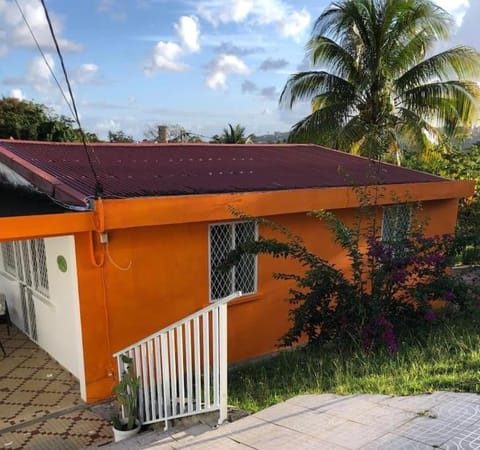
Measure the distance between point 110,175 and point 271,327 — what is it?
3744mm

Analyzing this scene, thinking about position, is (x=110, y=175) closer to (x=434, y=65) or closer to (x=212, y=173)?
(x=212, y=173)

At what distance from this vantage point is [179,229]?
662 cm

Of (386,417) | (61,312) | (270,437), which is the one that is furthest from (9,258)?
(386,417)

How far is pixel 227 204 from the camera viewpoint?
677cm

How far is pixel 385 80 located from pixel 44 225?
12455 millimetres

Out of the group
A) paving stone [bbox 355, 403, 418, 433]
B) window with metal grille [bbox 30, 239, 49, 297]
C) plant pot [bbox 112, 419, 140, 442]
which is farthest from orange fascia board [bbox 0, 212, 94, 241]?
paving stone [bbox 355, 403, 418, 433]

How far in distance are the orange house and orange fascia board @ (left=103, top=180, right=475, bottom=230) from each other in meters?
0.02

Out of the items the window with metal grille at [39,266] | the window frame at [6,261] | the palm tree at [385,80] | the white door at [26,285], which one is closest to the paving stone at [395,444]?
the window with metal grille at [39,266]

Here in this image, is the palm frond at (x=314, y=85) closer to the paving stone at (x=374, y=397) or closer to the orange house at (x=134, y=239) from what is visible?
the orange house at (x=134, y=239)

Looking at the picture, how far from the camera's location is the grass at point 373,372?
4.62 meters

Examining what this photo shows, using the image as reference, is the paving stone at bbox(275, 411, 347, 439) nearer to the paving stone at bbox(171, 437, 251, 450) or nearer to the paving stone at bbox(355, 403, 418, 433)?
the paving stone at bbox(355, 403, 418, 433)

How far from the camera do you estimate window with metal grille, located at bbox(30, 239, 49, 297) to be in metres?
7.03

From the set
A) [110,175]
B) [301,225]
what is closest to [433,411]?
[301,225]

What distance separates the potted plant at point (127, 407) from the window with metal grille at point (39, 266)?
2912 mm
